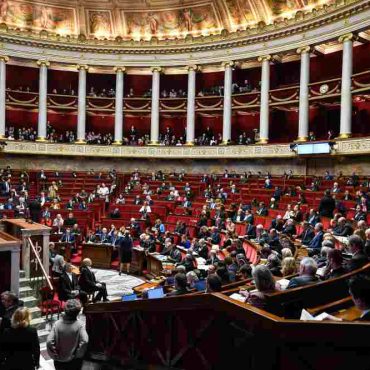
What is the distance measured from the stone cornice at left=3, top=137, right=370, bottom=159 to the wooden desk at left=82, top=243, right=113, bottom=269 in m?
11.6

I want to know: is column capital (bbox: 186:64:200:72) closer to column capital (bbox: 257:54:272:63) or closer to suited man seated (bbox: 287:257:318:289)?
column capital (bbox: 257:54:272:63)

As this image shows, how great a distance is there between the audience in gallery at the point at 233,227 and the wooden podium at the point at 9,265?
1.73 m

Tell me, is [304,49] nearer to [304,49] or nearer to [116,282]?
[304,49]

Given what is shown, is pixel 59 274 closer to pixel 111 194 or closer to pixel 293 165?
pixel 111 194

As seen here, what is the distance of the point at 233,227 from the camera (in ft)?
47.2

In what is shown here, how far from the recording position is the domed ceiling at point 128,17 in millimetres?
27188

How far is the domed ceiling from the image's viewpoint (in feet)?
89.2

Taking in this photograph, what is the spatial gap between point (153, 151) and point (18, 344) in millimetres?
23745

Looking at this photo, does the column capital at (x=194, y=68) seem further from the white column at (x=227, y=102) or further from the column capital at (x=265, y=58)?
the column capital at (x=265, y=58)

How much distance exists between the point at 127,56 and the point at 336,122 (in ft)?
45.4

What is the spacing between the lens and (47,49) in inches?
1094

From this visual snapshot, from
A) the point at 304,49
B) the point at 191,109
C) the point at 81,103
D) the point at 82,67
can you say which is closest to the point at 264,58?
the point at 304,49

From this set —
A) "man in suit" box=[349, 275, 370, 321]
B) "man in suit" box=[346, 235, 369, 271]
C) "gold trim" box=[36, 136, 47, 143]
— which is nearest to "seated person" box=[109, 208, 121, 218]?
"gold trim" box=[36, 136, 47, 143]

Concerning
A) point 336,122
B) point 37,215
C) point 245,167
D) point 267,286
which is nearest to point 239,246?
point 267,286
